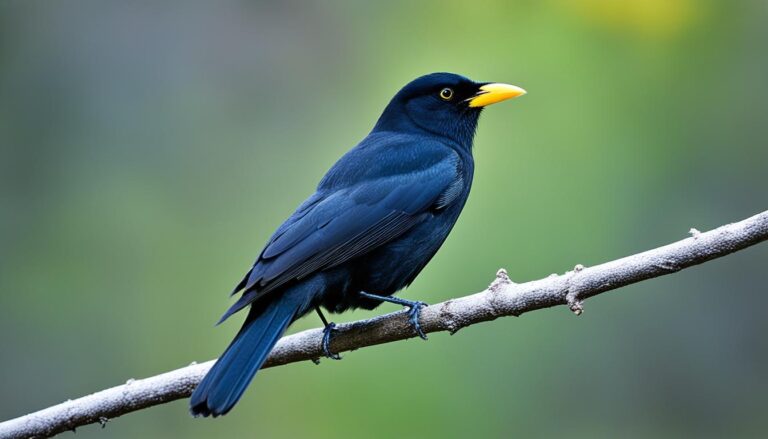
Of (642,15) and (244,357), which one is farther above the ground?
(642,15)

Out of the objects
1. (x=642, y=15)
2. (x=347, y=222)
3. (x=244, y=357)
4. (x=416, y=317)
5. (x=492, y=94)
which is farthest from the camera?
(x=642, y=15)

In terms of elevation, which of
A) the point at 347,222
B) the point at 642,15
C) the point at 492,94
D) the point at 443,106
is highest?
the point at 642,15

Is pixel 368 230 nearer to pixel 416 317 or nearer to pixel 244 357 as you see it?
pixel 416 317

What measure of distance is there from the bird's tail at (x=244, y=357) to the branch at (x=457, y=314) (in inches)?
8.3

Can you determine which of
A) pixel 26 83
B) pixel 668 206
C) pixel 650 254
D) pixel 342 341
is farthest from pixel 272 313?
pixel 26 83

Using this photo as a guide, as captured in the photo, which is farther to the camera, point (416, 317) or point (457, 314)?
point (416, 317)

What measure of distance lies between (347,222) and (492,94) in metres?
1.28

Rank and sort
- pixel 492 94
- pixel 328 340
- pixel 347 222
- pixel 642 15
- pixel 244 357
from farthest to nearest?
pixel 642 15, pixel 492 94, pixel 347 222, pixel 328 340, pixel 244 357

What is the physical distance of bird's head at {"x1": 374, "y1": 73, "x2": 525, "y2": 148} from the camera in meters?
5.31

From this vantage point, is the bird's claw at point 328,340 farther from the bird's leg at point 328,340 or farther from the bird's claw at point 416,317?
the bird's claw at point 416,317

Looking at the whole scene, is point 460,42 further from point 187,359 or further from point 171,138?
point 187,359

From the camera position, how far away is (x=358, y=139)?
23.2 feet

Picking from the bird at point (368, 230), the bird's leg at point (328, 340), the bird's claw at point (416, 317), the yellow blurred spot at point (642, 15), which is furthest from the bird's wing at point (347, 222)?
the yellow blurred spot at point (642, 15)

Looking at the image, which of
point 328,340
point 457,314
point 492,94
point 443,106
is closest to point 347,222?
point 328,340
